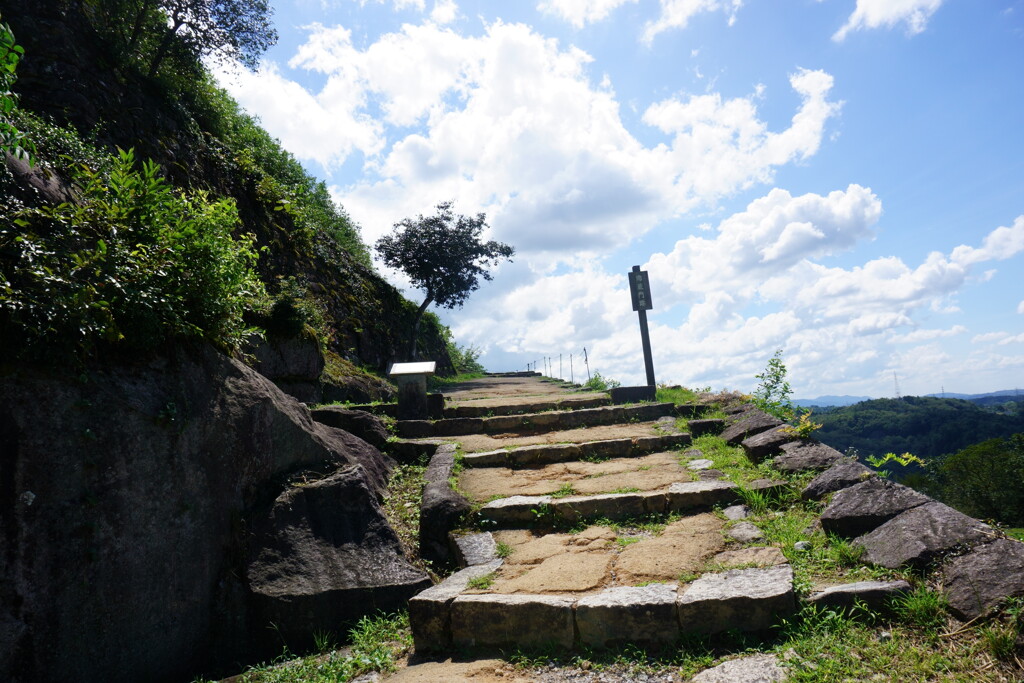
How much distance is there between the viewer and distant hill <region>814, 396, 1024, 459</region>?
49.3 meters

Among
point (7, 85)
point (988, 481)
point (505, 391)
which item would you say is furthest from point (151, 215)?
point (988, 481)

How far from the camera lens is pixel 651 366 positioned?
9.79 metres

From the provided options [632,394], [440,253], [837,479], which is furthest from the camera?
[440,253]

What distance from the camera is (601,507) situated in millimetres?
4926

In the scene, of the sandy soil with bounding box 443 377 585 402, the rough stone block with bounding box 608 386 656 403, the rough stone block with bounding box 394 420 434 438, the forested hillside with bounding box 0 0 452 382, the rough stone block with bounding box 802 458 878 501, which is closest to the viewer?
the forested hillside with bounding box 0 0 452 382

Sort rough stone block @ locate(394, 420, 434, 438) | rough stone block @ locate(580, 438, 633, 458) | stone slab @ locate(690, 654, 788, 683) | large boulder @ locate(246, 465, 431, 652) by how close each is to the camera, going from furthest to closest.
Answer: rough stone block @ locate(394, 420, 434, 438)
rough stone block @ locate(580, 438, 633, 458)
large boulder @ locate(246, 465, 431, 652)
stone slab @ locate(690, 654, 788, 683)

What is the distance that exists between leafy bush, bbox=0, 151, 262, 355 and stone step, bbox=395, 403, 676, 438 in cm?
341

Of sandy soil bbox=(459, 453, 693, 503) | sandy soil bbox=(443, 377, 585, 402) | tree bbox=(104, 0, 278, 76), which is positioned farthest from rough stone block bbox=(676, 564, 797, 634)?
tree bbox=(104, 0, 278, 76)

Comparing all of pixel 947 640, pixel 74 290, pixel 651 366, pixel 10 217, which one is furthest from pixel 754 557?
pixel 651 366

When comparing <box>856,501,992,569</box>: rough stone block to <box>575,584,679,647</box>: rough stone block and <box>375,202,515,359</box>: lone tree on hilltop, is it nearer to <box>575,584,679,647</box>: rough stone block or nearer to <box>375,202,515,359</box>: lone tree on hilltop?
<box>575,584,679,647</box>: rough stone block

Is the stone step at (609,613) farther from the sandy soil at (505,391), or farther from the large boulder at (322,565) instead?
the sandy soil at (505,391)

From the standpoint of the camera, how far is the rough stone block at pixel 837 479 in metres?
4.30

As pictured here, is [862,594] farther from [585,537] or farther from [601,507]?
[601,507]

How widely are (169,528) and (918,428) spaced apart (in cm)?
6340
